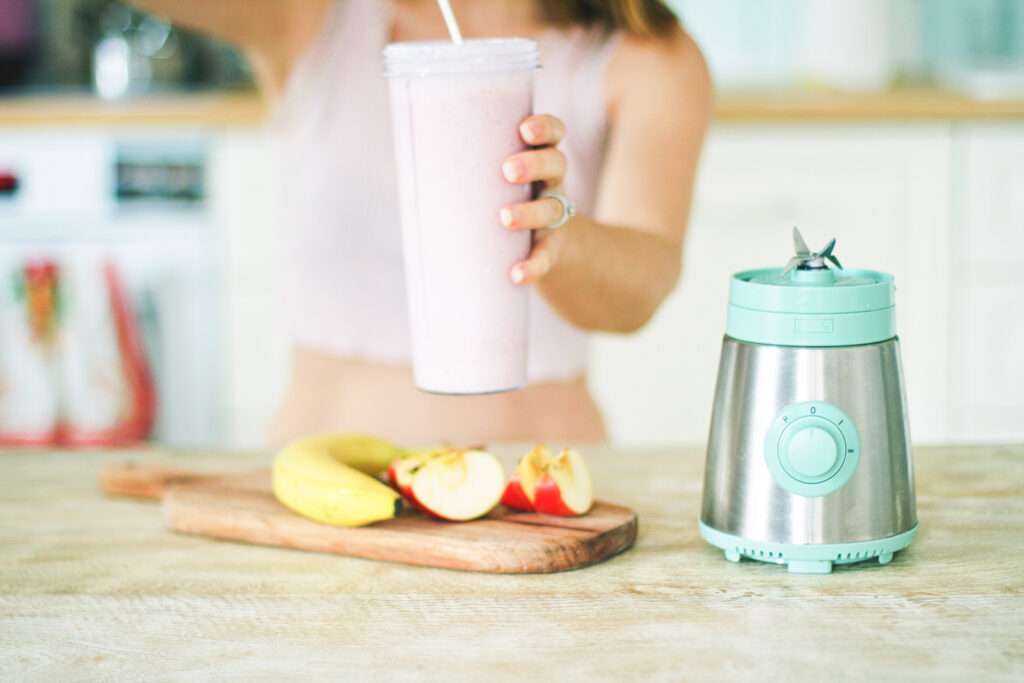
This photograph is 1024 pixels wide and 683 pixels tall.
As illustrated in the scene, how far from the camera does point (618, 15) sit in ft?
4.90

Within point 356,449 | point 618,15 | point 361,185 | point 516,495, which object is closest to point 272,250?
point 361,185

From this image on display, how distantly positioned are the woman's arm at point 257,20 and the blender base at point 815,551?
973mm

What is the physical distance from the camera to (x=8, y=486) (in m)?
1.12

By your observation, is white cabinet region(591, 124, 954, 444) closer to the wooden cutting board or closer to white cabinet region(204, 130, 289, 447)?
white cabinet region(204, 130, 289, 447)

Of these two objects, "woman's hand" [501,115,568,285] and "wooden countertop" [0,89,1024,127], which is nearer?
"woman's hand" [501,115,568,285]

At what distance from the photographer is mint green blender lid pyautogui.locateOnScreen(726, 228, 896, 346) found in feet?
2.71

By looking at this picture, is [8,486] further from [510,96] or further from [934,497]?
[934,497]

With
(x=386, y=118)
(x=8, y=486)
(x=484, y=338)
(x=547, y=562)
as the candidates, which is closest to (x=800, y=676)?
(x=547, y=562)

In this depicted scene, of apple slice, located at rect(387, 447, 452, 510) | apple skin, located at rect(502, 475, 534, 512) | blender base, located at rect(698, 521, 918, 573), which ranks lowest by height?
blender base, located at rect(698, 521, 918, 573)

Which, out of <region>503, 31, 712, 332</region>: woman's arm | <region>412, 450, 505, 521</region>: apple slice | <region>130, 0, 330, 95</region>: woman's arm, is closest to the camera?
<region>412, 450, 505, 521</region>: apple slice

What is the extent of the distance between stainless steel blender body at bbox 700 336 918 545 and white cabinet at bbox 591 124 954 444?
5.94 ft

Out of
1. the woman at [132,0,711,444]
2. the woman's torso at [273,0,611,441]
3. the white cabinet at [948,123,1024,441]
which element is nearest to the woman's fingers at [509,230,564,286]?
the woman at [132,0,711,444]

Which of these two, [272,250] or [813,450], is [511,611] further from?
[272,250]

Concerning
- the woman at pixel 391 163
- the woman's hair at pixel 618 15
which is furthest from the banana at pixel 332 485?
the woman's hair at pixel 618 15
